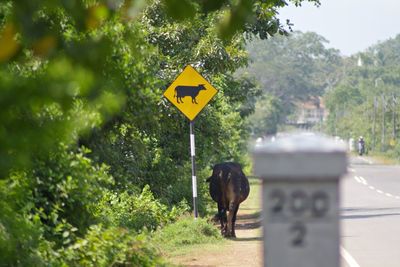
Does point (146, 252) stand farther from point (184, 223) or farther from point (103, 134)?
point (184, 223)

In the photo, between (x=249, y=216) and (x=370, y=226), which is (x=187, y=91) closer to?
(x=370, y=226)

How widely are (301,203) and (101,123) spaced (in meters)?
7.31

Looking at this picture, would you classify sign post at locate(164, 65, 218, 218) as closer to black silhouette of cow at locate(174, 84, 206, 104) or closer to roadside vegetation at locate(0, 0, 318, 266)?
black silhouette of cow at locate(174, 84, 206, 104)

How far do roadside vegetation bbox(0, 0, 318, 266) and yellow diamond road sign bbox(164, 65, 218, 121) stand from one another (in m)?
0.80

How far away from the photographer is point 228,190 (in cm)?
1881

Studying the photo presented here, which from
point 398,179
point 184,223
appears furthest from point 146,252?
point 398,179

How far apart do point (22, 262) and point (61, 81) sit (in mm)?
5253

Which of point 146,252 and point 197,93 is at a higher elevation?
point 197,93

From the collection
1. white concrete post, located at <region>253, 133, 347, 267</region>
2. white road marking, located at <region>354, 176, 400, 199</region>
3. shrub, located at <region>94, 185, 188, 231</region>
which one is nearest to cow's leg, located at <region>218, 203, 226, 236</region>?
shrub, located at <region>94, 185, 188, 231</region>

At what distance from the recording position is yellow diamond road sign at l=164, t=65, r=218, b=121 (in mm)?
17469

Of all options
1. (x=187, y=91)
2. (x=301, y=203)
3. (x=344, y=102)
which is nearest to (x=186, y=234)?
(x=187, y=91)

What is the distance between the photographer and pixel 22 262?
9.34 metres

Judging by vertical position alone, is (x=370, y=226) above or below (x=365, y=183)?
above

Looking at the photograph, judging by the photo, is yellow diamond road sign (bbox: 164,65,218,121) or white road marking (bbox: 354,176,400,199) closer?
yellow diamond road sign (bbox: 164,65,218,121)
